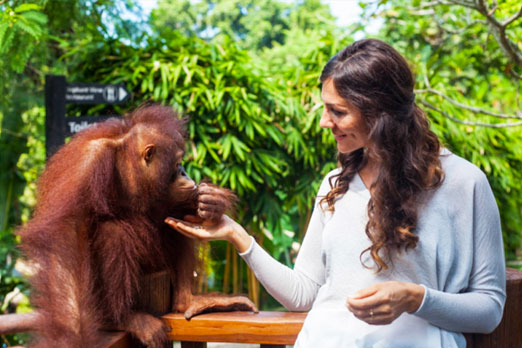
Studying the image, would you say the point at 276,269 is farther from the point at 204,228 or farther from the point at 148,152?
the point at 148,152

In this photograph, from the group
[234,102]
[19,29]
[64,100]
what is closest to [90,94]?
[64,100]

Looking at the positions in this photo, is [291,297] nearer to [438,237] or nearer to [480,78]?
[438,237]

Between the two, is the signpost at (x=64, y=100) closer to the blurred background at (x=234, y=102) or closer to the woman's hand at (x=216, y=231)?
the blurred background at (x=234, y=102)

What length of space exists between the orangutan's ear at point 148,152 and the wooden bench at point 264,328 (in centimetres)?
37

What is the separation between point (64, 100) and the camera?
2.65m

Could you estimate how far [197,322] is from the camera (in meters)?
1.24

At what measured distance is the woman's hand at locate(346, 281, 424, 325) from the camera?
2.91 feet

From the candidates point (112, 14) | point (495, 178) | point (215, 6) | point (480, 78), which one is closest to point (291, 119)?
point (112, 14)

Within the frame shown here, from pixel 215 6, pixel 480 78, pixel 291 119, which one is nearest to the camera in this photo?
pixel 291 119

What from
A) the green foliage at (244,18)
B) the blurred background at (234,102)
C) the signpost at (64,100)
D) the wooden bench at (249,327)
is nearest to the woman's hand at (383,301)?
the wooden bench at (249,327)

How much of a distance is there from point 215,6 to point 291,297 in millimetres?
16980

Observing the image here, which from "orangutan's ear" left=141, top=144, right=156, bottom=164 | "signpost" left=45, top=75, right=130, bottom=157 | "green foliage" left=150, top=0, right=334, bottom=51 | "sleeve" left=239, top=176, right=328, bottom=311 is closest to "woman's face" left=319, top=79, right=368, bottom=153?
"sleeve" left=239, top=176, right=328, bottom=311

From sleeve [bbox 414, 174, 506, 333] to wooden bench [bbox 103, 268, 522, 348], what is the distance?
11 centimetres

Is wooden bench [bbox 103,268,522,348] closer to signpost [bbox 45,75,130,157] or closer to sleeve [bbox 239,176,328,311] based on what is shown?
→ sleeve [bbox 239,176,328,311]
